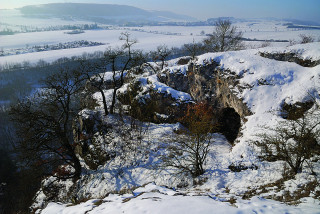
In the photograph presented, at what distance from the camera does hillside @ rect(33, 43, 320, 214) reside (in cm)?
825

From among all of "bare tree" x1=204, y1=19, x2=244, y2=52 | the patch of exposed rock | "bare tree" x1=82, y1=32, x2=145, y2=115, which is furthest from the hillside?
"bare tree" x1=204, y1=19, x2=244, y2=52

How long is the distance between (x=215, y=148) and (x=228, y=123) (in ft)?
18.7

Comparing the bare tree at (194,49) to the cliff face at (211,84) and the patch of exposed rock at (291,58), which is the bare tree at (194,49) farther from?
the patch of exposed rock at (291,58)

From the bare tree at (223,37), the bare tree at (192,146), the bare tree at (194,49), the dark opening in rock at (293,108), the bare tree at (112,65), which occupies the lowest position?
the bare tree at (192,146)

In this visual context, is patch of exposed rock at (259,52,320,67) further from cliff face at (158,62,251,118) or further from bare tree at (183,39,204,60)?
bare tree at (183,39,204,60)

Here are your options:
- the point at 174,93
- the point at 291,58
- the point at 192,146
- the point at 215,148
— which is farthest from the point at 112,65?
the point at 291,58

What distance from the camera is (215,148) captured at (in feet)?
55.7

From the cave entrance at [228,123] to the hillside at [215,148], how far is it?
144 mm

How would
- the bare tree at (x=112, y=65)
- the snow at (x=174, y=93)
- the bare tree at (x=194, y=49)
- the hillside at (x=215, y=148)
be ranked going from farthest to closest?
the bare tree at (x=194, y=49), the snow at (x=174, y=93), the bare tree at (x=112, y=65), the hillside at (x=215, y=148)

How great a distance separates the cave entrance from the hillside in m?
0.14

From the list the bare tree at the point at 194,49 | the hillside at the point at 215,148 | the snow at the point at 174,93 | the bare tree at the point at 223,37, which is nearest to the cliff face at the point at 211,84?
the hillside at the point at 215,148

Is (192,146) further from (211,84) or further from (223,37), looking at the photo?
(223,37)

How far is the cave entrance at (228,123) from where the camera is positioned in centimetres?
2015

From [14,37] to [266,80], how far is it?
23890 centimetres
